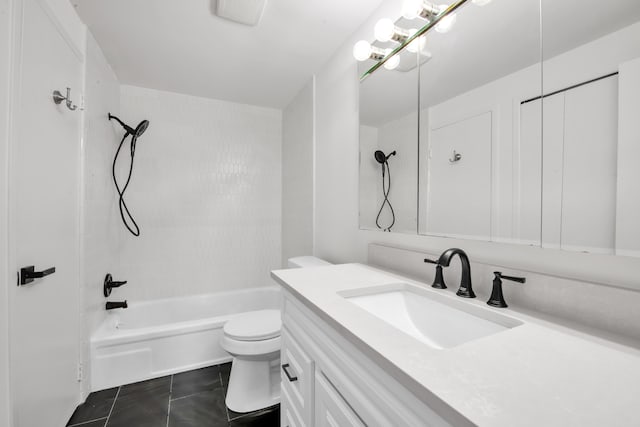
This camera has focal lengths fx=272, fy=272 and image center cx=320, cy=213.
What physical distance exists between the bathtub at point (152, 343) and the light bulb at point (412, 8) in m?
2.26

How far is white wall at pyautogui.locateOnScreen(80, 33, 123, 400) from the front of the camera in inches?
64.8

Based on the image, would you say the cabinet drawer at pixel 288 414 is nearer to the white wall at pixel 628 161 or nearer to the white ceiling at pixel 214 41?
the white wall at pixel 628 161

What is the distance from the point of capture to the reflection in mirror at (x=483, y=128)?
2.79 ft

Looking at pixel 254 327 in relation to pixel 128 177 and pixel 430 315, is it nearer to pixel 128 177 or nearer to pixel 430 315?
pixel 430 315

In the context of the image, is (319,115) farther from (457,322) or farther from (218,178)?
(457,322)

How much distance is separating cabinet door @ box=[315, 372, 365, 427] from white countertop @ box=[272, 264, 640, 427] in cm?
18

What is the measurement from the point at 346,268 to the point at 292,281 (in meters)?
0.36

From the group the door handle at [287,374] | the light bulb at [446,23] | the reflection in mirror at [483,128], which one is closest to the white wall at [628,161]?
the reflection in mirror at [483,128]

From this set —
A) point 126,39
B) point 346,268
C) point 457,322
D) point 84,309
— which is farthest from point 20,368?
point 126,39

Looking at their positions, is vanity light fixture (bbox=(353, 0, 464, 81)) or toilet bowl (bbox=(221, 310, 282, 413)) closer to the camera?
vanity light fixture (bbox=(353, 0, 464, 81))

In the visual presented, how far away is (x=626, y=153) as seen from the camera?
0.65 meters

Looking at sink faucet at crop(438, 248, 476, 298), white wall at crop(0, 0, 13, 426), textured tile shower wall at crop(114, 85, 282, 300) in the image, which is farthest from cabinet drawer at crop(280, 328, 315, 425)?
textured tile shower wall at crop(114, 85, 282, 300)

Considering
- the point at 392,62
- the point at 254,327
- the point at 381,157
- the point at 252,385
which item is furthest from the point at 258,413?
the point at 392,62

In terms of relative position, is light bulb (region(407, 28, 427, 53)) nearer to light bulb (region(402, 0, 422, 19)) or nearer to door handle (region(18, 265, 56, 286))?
light bulb (region(402, 0, 422, 19))
